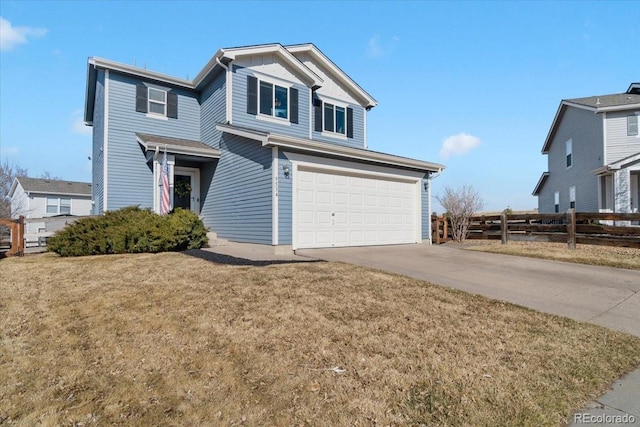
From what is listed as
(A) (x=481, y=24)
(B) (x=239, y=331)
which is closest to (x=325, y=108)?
(A) (x=481, y=24)

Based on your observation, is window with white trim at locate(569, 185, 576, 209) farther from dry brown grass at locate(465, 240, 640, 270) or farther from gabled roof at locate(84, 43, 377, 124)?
gabled roof at locate(84, 43, 377, 124)

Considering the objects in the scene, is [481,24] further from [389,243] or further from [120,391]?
[120,391]

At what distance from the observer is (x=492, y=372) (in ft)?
9.73

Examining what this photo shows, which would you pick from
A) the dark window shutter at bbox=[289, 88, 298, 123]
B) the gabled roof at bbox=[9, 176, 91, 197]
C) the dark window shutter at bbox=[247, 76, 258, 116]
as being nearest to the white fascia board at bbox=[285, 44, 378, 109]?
the dark window shutter at bbox=[289, 88, 298, 123]

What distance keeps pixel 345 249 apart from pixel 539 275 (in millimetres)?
5251

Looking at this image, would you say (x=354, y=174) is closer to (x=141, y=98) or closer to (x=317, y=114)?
(x=317, y=114)

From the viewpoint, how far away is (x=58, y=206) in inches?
1077

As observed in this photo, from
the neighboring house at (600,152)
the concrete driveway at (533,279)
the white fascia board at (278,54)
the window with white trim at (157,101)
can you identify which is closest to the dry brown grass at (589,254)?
the concrete driveway at (533,279)

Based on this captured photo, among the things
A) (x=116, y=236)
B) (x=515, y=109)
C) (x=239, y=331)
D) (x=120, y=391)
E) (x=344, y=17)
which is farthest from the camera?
(x=515, y=109)

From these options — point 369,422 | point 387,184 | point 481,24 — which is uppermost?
point 481,24

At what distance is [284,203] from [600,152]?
60.3ft

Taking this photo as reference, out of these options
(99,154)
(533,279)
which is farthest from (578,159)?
(99,154)

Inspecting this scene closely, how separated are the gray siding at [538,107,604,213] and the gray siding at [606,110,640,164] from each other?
380 millimetres

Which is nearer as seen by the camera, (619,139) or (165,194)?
(165,194)
